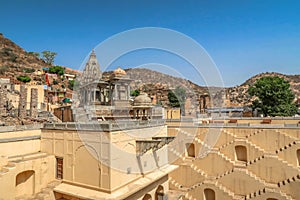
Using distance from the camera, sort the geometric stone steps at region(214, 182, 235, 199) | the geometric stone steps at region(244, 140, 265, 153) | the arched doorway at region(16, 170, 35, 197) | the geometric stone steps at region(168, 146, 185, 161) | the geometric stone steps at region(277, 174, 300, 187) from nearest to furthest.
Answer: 1. the arched doorway at region(16, 170, 35, 197)
2. the geometric stone steps at region(277, 174, 300, 187)
3. the geometric stone steps at region(214, 182, 235, 199)
4. the geometric stone steps at region(244, 140, 265, 153)
5. the geometric stone steps at region(168, 146, 185, 161)

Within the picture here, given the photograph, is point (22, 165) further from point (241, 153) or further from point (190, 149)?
point (241, 153)

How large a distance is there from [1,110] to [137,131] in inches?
526

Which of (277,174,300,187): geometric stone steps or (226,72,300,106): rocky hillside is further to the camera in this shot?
(226,72,300,106): rocky hillside

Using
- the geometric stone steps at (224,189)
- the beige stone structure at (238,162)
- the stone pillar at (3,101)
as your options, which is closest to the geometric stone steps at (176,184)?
the beige stone structure at (238,162)

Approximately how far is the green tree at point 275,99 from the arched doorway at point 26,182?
1078 inches

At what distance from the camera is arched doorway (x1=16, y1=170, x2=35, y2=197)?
38.5 feet

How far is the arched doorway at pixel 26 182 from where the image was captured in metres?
11.7

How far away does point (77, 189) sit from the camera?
444 inches

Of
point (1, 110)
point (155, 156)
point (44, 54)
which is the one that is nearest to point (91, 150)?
point (155, 156)

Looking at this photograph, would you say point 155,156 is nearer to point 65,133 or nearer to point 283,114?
point 65,133

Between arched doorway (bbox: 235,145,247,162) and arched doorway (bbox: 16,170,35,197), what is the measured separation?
15.1 meters

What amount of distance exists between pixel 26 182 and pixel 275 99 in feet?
94.7

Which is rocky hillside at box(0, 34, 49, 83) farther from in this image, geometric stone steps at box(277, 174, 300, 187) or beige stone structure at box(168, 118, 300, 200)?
geometric stone steps at box(277, 174, 300, 187)

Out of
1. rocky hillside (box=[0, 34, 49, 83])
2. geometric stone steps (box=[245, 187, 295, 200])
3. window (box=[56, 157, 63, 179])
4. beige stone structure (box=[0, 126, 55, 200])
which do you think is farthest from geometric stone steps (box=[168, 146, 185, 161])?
rocky hillside (box=[0, 34, 49, 83])
